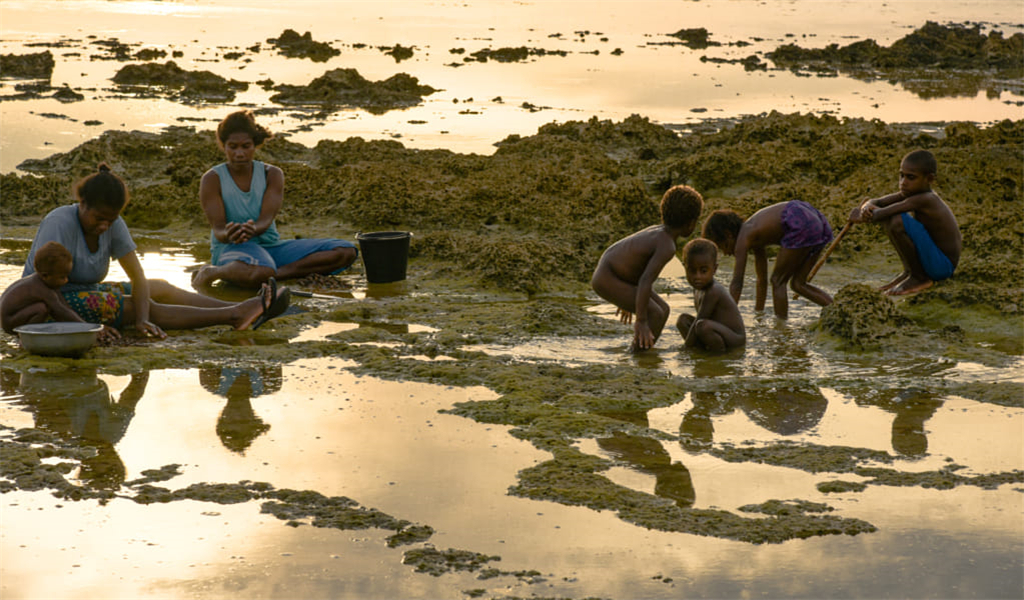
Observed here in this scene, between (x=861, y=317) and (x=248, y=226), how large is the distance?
3.93m

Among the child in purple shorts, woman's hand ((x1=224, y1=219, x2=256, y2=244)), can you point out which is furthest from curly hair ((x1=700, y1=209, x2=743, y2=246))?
woman's hand ((x1=224, y1=219, x2=256, y2=244))

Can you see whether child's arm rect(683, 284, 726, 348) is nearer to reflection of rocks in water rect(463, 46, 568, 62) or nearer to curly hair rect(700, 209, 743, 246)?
curly hair rect(700, 209, 743, 246)

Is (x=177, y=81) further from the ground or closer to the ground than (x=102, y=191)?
closer to the ground

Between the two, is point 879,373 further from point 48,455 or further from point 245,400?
point 48,455

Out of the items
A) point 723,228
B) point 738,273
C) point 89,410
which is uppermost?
point 723,228

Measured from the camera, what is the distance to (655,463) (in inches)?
191

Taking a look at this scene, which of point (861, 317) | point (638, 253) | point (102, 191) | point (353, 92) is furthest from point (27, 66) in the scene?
point (861, 317)

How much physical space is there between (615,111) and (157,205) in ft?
25.5

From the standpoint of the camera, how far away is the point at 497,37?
26.9m

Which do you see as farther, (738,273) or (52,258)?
(738,273)

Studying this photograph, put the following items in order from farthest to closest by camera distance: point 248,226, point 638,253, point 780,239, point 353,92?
point 353,92
point 248,226
point 780,239
point 638,253

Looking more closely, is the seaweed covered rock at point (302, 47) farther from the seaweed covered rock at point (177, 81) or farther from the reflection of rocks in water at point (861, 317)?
the reflection of rocks in water at point (861, 317)

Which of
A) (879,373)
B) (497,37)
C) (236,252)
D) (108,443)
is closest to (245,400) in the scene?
(108,443)

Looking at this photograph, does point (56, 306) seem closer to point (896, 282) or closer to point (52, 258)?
point (52, 258)
